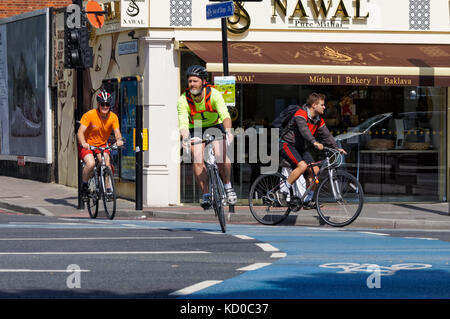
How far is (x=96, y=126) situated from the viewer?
14.0 meters

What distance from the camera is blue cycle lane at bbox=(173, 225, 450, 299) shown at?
6.80 meters

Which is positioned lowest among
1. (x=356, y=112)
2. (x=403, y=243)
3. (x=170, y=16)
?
(x=403, y=243)

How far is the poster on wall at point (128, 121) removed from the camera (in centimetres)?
1848

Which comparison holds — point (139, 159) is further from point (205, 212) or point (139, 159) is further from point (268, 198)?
point (268, 198)

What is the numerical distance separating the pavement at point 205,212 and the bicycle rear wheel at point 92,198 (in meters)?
0.33

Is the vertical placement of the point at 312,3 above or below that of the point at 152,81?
above

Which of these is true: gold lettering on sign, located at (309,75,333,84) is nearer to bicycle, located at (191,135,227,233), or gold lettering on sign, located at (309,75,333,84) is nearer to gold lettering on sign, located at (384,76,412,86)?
gold lettering on sign, located at (384,76,412,86)

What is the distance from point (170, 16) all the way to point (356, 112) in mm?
4148

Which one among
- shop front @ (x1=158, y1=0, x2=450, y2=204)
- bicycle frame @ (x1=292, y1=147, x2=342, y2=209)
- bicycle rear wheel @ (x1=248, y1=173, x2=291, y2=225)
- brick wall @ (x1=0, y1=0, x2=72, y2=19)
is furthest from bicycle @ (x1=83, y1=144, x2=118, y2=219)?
brick wall @ (x1=0, y1=0, x2=72, y2=19)

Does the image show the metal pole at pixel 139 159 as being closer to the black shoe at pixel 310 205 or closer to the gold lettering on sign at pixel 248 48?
the gold lettering on sign at pixel 248 48

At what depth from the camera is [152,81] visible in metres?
17.9

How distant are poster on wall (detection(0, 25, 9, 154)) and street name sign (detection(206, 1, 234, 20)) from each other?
11.9 meters
